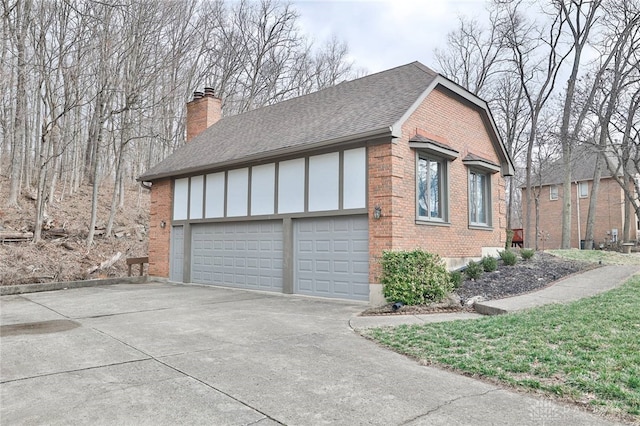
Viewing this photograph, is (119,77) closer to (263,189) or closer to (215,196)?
(215,196)

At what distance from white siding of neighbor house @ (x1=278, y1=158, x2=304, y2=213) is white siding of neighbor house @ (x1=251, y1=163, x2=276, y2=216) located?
305 millimetres

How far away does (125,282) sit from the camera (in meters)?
14.4

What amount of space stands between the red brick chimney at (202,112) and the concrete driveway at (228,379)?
1168 centimetres

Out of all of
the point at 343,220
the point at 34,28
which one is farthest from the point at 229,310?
the point at 34,28

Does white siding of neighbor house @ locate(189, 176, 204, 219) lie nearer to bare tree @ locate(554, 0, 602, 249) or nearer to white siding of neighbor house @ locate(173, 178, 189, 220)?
white siding of neighbor house @ locate(173, 178, 189, 220)

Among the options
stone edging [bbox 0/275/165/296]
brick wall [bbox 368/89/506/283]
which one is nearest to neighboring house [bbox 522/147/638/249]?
brick wall [bbox 368/89/506/283]

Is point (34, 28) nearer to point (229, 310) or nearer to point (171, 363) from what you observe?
point (229, 310)

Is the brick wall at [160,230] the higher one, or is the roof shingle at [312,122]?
the roof shingle at [312,122]

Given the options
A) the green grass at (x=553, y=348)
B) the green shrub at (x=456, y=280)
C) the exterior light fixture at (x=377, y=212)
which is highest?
the exterior light fixture at (x=377, y=212)

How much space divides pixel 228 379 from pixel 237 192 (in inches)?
345

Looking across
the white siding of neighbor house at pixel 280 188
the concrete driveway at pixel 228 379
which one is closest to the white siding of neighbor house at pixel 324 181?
the white siding of neighbor house at pixel 280 188

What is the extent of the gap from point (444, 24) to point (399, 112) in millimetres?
19773

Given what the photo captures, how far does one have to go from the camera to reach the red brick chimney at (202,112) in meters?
17.8

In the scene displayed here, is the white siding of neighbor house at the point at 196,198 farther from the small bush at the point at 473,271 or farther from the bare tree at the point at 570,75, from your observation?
the bare tree at the point at 570,75
